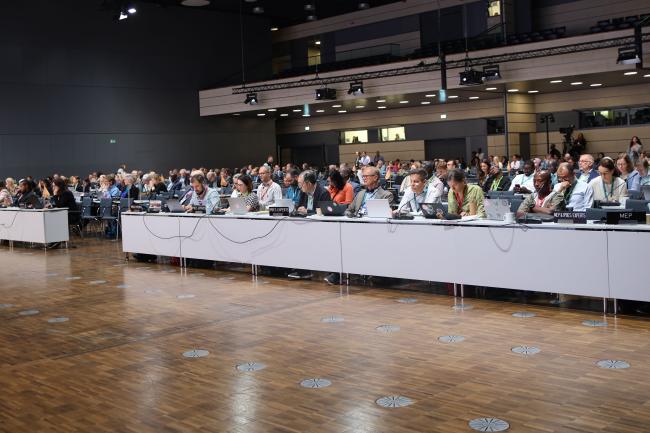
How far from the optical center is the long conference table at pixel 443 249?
6.12 metres

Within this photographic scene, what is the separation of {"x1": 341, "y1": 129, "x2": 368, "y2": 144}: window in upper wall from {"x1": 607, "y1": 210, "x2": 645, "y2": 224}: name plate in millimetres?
23696

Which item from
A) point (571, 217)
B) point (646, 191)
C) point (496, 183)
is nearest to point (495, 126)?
point (496, 183)

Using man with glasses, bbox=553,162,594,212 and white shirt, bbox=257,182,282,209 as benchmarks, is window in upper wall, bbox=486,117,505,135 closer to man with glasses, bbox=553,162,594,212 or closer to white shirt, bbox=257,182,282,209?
white shirt, bbox=257,182,282,209

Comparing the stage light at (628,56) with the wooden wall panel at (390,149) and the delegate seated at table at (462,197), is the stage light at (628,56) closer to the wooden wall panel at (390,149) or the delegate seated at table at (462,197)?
the delegate seated at table at (462,197)

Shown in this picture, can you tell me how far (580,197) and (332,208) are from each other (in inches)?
110

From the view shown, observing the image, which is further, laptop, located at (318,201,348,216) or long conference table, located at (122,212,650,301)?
laptop, located at (318,201,348,216)

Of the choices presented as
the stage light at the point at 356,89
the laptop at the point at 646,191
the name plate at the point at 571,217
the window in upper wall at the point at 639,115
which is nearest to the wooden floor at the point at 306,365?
the name plate at the point at 571,217

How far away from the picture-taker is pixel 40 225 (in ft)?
43.8

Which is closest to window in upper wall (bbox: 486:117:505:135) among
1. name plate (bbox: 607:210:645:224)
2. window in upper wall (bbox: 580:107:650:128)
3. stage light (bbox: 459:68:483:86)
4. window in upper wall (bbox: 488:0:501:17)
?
window in upper wall (bbox: 580:107:650:128)

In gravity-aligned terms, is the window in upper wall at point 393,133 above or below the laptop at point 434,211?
above

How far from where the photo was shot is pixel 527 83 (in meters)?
19.9

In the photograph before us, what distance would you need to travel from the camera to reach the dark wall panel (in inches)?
880

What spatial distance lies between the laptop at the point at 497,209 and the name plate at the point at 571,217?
22.0 inches

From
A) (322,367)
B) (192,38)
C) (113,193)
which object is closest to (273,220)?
(322,367)
